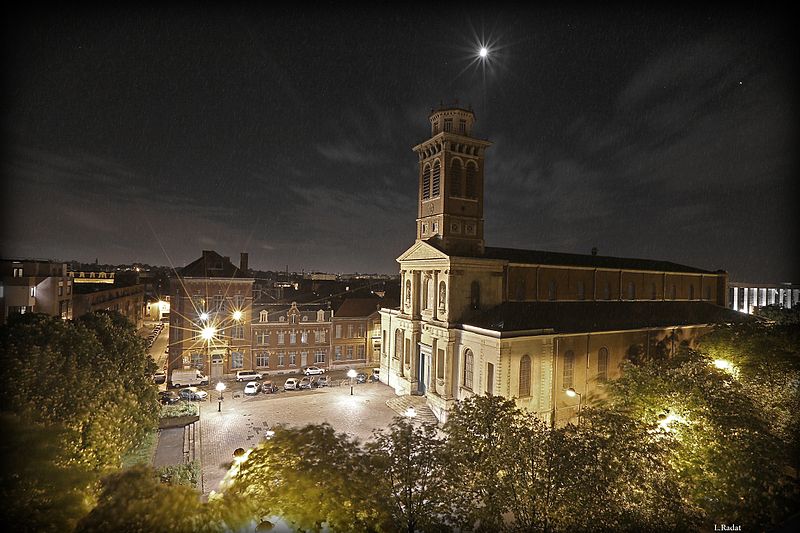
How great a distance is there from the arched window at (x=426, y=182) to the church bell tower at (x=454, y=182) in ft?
0.29

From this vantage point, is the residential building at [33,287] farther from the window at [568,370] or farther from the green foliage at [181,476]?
the window at [568,370]

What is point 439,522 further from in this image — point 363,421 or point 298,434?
point 363,421

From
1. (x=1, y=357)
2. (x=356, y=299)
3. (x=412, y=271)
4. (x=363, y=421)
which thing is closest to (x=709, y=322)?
(x=412, y=271)

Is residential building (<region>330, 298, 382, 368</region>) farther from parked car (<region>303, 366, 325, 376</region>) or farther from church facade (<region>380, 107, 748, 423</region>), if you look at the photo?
church facade (<region>380, 107, 748, 423</region>)

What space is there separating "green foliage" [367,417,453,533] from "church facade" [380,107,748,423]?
13.8 meters

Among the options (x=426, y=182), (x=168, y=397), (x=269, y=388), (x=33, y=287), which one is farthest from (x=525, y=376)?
(x=33, y=287)

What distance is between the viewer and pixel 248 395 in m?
36.6

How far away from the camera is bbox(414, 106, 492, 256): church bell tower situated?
33656 millimetres

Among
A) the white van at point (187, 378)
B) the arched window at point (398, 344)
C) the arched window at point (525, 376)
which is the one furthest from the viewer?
the white van at point (187, 378)

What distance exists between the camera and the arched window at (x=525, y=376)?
27531 mm

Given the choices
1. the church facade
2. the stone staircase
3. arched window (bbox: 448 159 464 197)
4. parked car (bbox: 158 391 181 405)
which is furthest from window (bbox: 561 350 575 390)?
parked car (bbox: 158 391 181 405)

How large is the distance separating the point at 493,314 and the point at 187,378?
103 feet

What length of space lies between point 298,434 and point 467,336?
19340 millimetres

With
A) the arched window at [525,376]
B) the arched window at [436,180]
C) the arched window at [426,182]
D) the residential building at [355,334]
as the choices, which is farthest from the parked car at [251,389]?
the arched window at [436,180]
